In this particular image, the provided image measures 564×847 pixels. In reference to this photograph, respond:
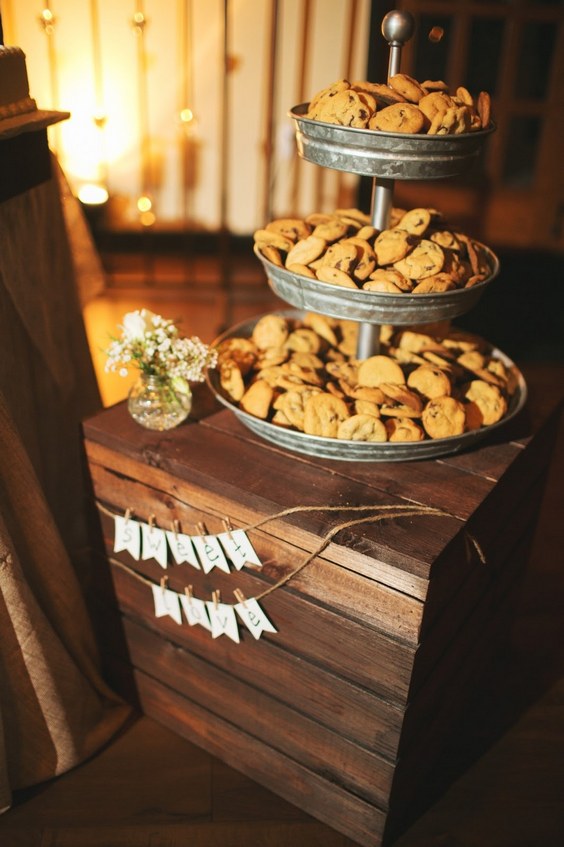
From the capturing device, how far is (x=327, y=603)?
1.19 metres

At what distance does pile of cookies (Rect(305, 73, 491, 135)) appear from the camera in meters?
1.13

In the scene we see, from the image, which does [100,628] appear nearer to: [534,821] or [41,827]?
[41,827]

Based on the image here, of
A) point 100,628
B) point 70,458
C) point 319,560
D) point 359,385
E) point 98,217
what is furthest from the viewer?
point 98,217

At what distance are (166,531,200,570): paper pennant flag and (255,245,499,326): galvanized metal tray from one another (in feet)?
1.36

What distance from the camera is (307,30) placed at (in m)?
3.46

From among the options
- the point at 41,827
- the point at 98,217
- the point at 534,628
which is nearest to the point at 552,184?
the point at 98,217

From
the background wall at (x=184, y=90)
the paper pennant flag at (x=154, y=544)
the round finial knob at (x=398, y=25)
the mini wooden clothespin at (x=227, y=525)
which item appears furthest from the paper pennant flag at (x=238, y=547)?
the background wall at (x=184, y=90)

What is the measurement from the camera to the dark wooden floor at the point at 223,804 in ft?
4.55

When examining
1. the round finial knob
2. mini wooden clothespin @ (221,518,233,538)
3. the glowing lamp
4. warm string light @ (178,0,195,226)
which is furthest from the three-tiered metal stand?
the glowing lamp

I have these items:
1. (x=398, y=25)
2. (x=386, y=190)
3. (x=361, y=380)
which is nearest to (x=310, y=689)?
(x=361, y=380)

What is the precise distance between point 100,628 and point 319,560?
0.65m

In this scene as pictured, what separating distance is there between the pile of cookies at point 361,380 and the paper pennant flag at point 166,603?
0.35 metres

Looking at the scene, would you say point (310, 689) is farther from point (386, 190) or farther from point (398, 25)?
point (398, 25)

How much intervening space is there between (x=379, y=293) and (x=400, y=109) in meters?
0.26
